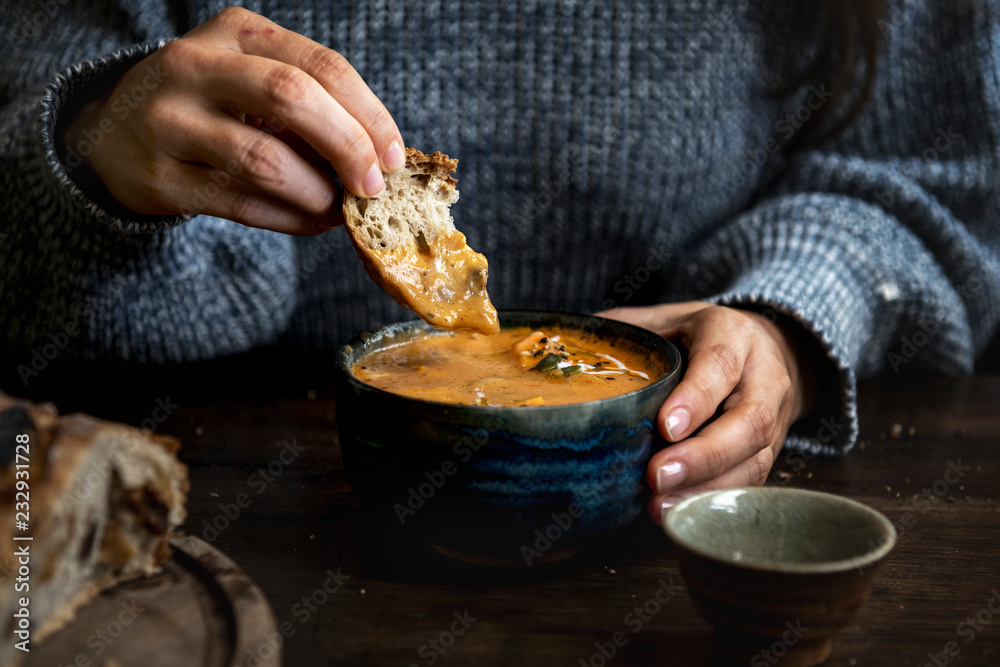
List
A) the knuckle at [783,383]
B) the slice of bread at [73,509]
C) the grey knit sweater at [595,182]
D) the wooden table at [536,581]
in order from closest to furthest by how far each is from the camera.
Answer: the slice of bread at [73,509] < the wooden table at [536,581] < the knuckle at [783,383] < the grey knit sweater at [595,182]

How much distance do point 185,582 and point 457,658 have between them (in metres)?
0.26

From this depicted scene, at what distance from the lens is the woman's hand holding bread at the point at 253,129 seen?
3.15 feet

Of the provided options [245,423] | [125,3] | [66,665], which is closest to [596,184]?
[245,423]

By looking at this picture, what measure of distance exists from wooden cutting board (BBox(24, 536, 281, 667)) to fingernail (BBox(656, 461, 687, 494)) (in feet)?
1.44

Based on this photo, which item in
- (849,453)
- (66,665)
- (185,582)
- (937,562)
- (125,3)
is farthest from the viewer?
(125,3)

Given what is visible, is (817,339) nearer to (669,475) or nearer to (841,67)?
(669,475)

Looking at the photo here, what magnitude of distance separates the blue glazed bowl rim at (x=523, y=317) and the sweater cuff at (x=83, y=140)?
47cm

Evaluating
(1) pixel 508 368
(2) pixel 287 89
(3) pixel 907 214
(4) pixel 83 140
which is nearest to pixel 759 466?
(1) pixel 508 368

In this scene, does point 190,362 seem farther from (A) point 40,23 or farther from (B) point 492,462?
(B) point 492,462

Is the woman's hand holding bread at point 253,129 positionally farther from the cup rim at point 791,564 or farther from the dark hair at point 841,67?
the dark hair at point 841,67

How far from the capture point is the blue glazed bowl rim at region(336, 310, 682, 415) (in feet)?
2.58

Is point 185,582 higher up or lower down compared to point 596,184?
lower down

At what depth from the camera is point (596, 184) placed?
174 centimetres

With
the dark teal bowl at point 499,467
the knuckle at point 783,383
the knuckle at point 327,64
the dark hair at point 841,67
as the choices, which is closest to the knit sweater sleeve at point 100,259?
the knuckle at point 327,64
